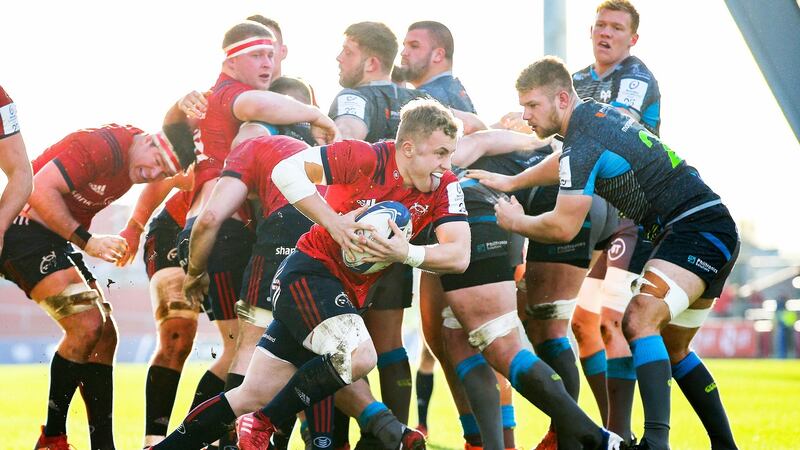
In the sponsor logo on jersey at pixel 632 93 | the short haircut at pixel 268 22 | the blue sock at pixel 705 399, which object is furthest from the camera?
the short haircut at pixel 268 22

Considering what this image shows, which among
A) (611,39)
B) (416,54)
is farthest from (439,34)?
(611,39)

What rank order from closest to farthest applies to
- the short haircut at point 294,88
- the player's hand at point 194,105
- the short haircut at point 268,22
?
the player's hand at point 194,105 < the short haircut at point 294,88 < the short haircut at point 268,22

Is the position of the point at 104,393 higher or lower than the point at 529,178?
lower

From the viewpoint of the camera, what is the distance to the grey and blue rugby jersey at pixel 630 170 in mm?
5438

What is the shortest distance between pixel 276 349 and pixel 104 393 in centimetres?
173

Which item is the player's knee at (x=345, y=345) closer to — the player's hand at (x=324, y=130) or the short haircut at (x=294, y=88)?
the player's hand at (x=324, y=130)

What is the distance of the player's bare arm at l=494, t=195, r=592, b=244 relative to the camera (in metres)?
5.47

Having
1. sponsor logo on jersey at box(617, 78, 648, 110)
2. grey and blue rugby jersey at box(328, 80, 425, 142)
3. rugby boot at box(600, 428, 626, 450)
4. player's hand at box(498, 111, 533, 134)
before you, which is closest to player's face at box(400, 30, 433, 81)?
grey and blue rugby jersey at box(328, 80, 425, 142)

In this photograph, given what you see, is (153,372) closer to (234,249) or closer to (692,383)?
(234,249)

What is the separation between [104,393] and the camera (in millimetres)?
6359

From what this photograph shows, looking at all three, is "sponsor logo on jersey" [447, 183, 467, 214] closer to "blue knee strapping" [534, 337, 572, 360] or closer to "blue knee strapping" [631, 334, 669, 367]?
"blue knee strapping" [631, 334, 669, 367]

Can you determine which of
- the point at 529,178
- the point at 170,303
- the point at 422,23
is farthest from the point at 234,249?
the point at 422,23

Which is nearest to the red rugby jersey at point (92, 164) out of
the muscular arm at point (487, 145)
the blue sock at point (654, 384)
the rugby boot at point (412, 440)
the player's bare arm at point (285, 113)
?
the player's bare arm at point (285, 113)

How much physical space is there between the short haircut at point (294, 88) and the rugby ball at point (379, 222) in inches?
77.7
